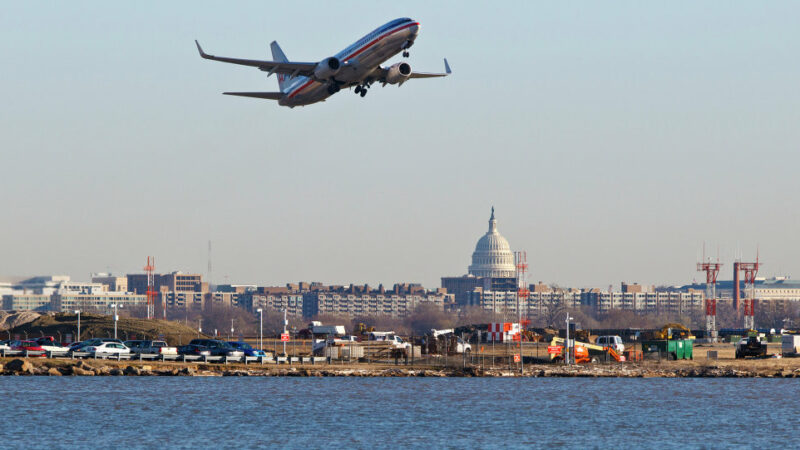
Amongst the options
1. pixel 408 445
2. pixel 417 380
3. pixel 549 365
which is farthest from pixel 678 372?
pixel 408 445

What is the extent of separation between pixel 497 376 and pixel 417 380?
22.4ft

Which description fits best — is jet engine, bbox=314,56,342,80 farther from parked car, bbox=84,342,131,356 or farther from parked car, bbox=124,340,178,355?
parked car, bbox=84,342,131,356

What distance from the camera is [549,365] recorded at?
120312mm

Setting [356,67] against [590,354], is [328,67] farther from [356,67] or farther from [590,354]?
[590,354]

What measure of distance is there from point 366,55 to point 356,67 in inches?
69.6

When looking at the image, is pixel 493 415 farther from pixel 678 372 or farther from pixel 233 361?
pixel 678 372

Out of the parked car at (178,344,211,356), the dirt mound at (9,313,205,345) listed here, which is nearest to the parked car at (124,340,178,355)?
the parked car at (178,344,211,356)

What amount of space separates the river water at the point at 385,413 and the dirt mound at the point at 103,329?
122 ft

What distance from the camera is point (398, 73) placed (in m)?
93.4

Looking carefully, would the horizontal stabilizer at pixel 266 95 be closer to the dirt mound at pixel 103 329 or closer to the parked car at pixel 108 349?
the parked car at pixel 108 349

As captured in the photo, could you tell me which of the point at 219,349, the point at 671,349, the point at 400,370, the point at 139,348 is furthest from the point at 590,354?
the point at 139,348

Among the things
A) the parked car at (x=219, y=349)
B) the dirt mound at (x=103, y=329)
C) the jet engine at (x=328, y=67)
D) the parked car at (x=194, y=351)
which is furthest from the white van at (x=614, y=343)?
the jet engine at (x=328, y=67)

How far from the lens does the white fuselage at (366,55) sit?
3472 inches

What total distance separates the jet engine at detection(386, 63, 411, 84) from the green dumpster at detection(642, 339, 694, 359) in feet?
155
